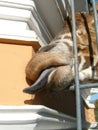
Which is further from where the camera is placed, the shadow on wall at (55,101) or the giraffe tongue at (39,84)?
the shadow on wall at (55,101)

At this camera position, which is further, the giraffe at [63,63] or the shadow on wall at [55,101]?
the shadow on wall at [55,101]

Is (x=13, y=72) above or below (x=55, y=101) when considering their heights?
above

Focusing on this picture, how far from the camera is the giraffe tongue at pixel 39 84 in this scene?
1.72m

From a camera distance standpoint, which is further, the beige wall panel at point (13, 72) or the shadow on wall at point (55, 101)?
the shadow on wall at point (55, 101)

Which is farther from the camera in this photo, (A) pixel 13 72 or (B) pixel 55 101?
(B) pixel 55 101

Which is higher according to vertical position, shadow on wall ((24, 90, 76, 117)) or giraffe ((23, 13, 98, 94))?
giraffe ((23, 13, 98, 94))

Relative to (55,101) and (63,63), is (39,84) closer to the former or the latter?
(63,63)

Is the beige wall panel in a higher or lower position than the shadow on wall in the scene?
higher

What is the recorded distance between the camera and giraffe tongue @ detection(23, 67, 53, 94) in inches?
67.6

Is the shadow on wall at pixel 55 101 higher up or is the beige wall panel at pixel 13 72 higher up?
the beige wall panel at pixel 13 72

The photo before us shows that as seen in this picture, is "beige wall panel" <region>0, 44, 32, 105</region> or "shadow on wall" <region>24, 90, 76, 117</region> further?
"shadow on wall" <region>24, 90, 76, 117</region>

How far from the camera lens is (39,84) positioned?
1733mm

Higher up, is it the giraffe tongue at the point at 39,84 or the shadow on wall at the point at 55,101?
the giraffe tongue at the point at 39,84

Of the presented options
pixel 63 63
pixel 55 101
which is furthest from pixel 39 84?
pixel 55 101
